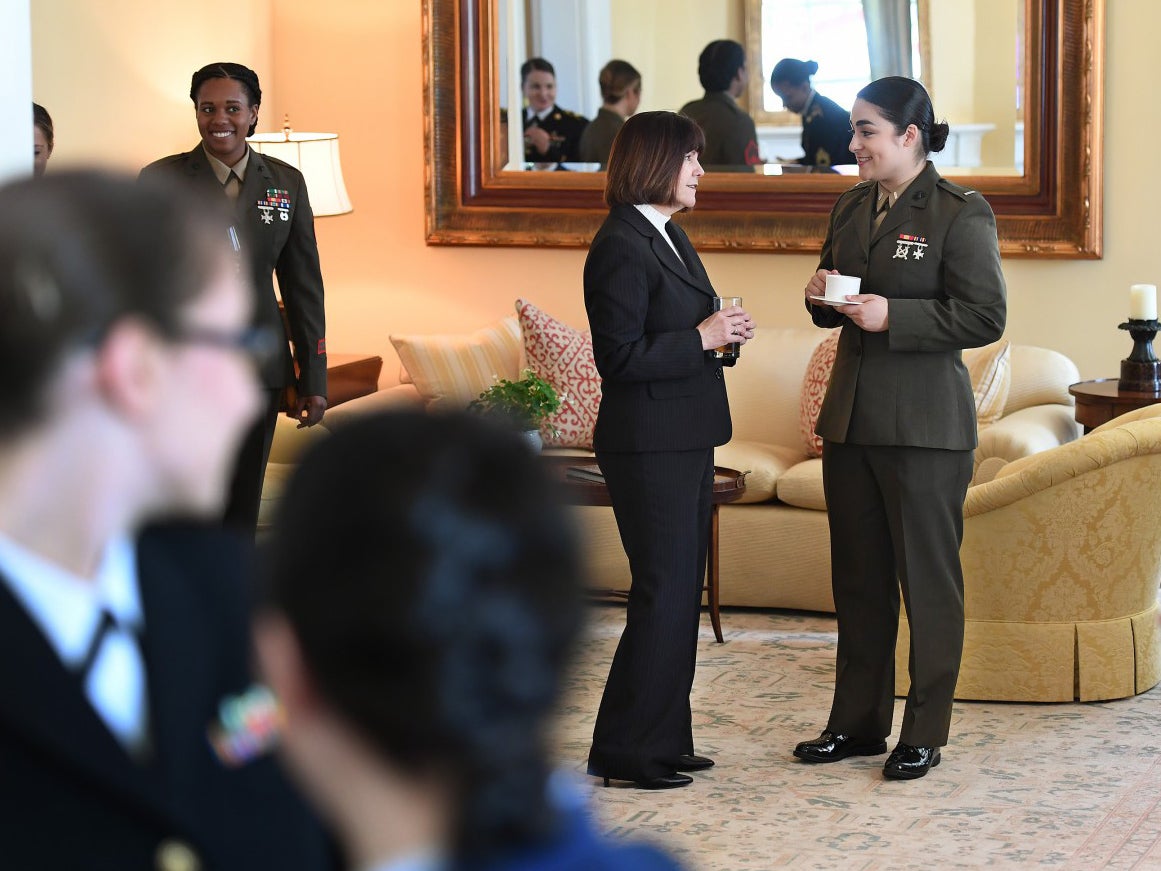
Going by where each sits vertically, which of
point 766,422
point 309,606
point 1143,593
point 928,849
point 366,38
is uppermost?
point 366,38

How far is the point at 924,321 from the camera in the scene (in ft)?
11.6

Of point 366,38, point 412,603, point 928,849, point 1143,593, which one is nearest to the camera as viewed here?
point 412,603

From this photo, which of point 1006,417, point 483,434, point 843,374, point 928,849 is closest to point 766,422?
point 1006,417

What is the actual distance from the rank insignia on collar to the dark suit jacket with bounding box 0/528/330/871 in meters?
2.88

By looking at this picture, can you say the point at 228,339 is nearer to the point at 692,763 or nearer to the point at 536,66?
the point at 692,763

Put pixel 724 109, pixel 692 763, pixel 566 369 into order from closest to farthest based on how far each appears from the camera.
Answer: pixel 692 763 < pixel 566 369 < pixel 724 109

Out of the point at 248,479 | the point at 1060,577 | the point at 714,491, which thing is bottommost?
the point at 1060,577

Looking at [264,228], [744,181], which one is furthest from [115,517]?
[744,181]

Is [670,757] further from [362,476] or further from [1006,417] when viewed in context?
[362,476]

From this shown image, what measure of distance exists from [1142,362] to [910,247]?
1809 mm

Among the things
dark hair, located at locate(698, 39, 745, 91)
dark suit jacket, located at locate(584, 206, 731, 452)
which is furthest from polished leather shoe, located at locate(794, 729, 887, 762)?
dark hair, located at locate(698, 39, 745, 91)

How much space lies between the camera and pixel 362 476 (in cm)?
64

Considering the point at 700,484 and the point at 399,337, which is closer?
the point at 700,484

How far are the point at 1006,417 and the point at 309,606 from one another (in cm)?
514
